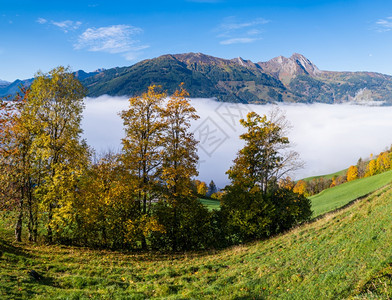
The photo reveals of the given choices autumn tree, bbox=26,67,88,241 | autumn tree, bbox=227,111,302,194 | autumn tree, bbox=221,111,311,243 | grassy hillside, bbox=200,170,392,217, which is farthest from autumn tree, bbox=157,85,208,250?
grassy hillside, bbox=200,170,392,217

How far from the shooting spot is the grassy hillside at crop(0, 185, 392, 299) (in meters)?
10.8

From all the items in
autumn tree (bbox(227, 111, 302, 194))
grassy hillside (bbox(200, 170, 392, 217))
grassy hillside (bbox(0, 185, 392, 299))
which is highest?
autumn tree (bbox(227, 111, 302, 194))

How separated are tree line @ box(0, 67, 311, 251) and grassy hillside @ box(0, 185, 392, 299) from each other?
4312mm

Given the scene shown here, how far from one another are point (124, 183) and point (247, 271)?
45.1 ft

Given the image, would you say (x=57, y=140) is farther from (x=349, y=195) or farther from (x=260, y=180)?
(x=349, y=195)

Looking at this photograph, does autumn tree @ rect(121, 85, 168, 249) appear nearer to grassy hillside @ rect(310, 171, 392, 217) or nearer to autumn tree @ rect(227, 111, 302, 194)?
autumn tree @ rect(227, 111, 302, 194)

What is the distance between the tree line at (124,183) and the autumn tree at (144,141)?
0.34 ft

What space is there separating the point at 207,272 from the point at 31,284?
401 inches

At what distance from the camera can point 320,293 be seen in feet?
33.8

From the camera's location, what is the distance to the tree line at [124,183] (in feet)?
76.6

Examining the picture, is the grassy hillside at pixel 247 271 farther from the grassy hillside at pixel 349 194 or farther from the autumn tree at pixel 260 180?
the grassy hillside at pixel 349 194

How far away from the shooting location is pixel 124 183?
23.5m

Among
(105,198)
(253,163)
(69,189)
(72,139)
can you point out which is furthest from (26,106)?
(253,163)

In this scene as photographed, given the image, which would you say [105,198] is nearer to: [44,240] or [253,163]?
[44,240]
